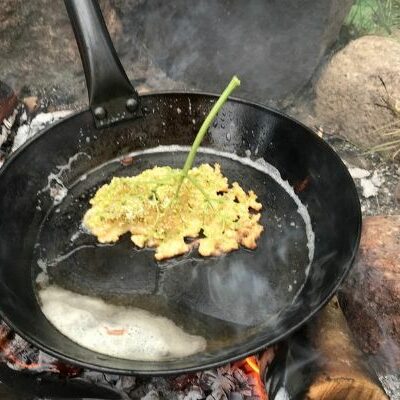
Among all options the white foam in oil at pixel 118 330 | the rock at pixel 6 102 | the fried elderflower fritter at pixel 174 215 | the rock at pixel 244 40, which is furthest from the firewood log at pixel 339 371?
the rock at pixel 244 40

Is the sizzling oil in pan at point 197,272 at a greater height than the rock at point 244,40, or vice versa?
the rock at point 244,40

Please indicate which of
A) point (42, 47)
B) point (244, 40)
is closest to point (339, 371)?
point (244, 40)

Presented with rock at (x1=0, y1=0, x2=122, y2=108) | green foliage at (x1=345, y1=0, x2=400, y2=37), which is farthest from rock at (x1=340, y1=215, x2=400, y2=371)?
green foliage at (x1=345, y1=0, x2=400, y2=37)

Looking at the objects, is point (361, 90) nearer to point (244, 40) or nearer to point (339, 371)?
point (244, 40)

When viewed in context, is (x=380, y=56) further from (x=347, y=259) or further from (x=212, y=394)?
(x=212, y=394)

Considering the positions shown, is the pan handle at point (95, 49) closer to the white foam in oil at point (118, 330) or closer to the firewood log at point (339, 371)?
the white foam in oil at point (118, 330)

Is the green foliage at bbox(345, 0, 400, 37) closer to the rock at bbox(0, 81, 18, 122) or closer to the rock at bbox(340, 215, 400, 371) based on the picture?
the rock at bbox(340, 215, 400, 371)

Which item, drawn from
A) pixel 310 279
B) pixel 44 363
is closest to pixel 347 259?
pixel 310 279
